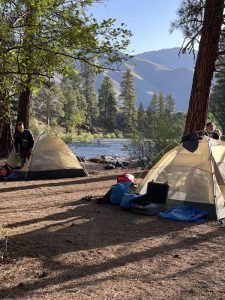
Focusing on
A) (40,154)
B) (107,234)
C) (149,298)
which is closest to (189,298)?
(149,298)

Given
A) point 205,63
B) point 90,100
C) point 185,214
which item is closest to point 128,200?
point 185,214

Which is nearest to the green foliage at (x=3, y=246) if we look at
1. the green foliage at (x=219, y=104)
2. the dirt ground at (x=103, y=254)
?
the dirt ground at (x=103, y=254)

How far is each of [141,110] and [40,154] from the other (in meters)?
77.1

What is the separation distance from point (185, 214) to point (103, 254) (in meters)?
2.69

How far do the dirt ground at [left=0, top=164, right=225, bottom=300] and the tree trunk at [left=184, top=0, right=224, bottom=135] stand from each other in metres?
4.34

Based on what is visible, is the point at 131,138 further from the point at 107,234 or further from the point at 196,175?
the point at 107,234

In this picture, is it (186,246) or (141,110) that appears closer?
(186,246)

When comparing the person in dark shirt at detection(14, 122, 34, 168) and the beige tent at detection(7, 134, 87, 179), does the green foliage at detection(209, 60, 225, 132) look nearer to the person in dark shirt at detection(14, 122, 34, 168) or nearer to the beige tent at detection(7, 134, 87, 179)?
the beige tent at detection(7, 134, 87, 179)

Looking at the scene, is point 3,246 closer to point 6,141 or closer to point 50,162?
point 50,162

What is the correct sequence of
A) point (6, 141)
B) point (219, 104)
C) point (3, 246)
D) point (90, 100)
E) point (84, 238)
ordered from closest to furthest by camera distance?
point (3, 246)
point (84, 238)
point (6, 141)
point (219, 104)
point (90, 100)

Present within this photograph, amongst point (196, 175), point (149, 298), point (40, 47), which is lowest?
point (149, 298)

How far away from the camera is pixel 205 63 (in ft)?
36.8

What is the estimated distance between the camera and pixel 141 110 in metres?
→ 89.1

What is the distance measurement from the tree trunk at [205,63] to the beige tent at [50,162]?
3.95 m
